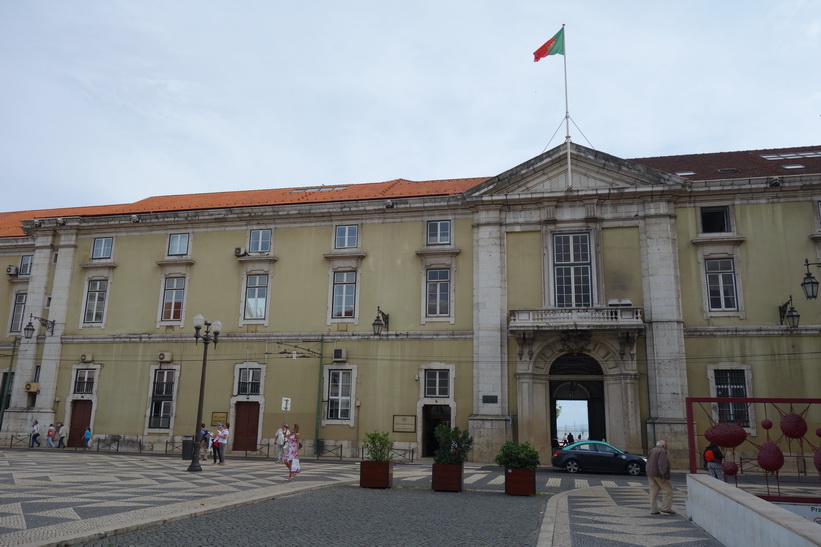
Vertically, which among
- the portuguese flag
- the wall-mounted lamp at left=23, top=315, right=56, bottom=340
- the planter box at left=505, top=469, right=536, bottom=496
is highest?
the portuguese flag

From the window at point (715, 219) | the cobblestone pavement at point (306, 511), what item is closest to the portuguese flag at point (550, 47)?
the window at point (715, 219)

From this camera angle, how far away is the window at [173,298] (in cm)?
3428

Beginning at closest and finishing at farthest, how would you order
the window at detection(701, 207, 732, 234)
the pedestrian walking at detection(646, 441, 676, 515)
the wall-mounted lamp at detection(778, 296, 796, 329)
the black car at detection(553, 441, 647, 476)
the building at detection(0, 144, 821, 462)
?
the pedestrian walking at detection(646, 441, 676, 515) < the black car at detection(553, 441, 647, 476) < the wall-mounted lamp at detection(778, 296, 796, 329) < the building at detection(0, 144, 821, 462) < the window at detection(701, 207, 732, 234)

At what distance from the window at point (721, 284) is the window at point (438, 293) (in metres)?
11.3

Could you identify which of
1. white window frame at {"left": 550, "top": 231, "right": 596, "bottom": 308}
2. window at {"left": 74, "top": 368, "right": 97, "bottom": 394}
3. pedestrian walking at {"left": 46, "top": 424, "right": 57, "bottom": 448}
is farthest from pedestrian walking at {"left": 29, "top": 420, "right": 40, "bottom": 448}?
white window frame at {"left": 550, "top": 231, "right": 596, "bottom": 308}

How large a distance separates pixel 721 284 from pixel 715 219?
3001 mm

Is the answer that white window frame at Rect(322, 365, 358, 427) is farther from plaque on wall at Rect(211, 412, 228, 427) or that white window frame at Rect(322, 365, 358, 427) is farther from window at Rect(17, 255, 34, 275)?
window at Rect(17, 255, 34, 275)

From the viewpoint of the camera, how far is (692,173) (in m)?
33.1

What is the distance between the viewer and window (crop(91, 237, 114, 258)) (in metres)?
36.1

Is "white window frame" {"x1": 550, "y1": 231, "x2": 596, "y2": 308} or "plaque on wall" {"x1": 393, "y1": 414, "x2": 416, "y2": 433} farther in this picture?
"plaque on wall" {"x1": 393, "y1": 414, "x2": 416, "y2": 433}

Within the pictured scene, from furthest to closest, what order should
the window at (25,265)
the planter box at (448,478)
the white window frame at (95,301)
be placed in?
the window at (25,265) → the white window frame at (95,301) → the planter box at (448,478)

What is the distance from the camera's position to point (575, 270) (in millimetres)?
29797

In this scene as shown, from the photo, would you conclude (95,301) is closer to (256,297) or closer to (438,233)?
(256,297)

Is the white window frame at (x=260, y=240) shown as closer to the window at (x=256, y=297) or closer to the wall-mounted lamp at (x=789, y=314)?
the window at (x=256, y=297)
